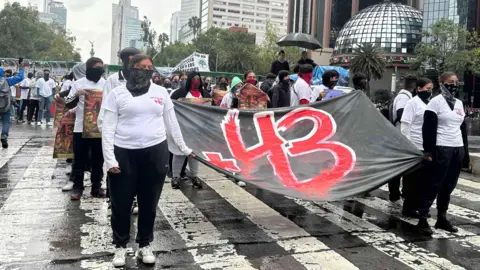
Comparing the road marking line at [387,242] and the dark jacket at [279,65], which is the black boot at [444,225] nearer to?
the road marking line at [387,242]

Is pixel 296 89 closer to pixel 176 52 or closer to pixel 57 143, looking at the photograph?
pixel 57 143

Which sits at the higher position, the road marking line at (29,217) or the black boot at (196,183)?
the black boot at (196,183)

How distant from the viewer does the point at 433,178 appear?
6.07 metres

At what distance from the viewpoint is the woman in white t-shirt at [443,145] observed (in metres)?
5.91

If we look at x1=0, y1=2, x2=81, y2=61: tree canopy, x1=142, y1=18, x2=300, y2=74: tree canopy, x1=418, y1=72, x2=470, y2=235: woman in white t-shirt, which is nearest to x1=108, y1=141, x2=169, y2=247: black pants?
x1=418, y1=72, x2=470, y2=235: woman in white t-shirt

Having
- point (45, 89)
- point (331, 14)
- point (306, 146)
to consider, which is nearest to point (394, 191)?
point (306, 146)

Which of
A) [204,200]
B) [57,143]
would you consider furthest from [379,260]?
[57,143]

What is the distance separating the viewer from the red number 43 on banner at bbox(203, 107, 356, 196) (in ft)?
19.8

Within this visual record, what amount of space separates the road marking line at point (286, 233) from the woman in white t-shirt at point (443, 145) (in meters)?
1.54

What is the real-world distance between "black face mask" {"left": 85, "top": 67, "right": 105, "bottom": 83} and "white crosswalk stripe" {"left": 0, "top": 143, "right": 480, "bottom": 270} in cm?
167

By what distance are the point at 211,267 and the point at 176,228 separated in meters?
1.32

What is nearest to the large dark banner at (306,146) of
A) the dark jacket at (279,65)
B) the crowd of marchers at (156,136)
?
the crowd of marchers at (156,136)

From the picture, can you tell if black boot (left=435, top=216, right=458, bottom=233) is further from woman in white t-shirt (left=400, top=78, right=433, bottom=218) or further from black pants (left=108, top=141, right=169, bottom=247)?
black pants (left=108, top=141, right=169, bottom=247)

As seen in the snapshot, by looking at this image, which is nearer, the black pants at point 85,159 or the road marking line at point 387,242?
the road marking line at point 387,242
